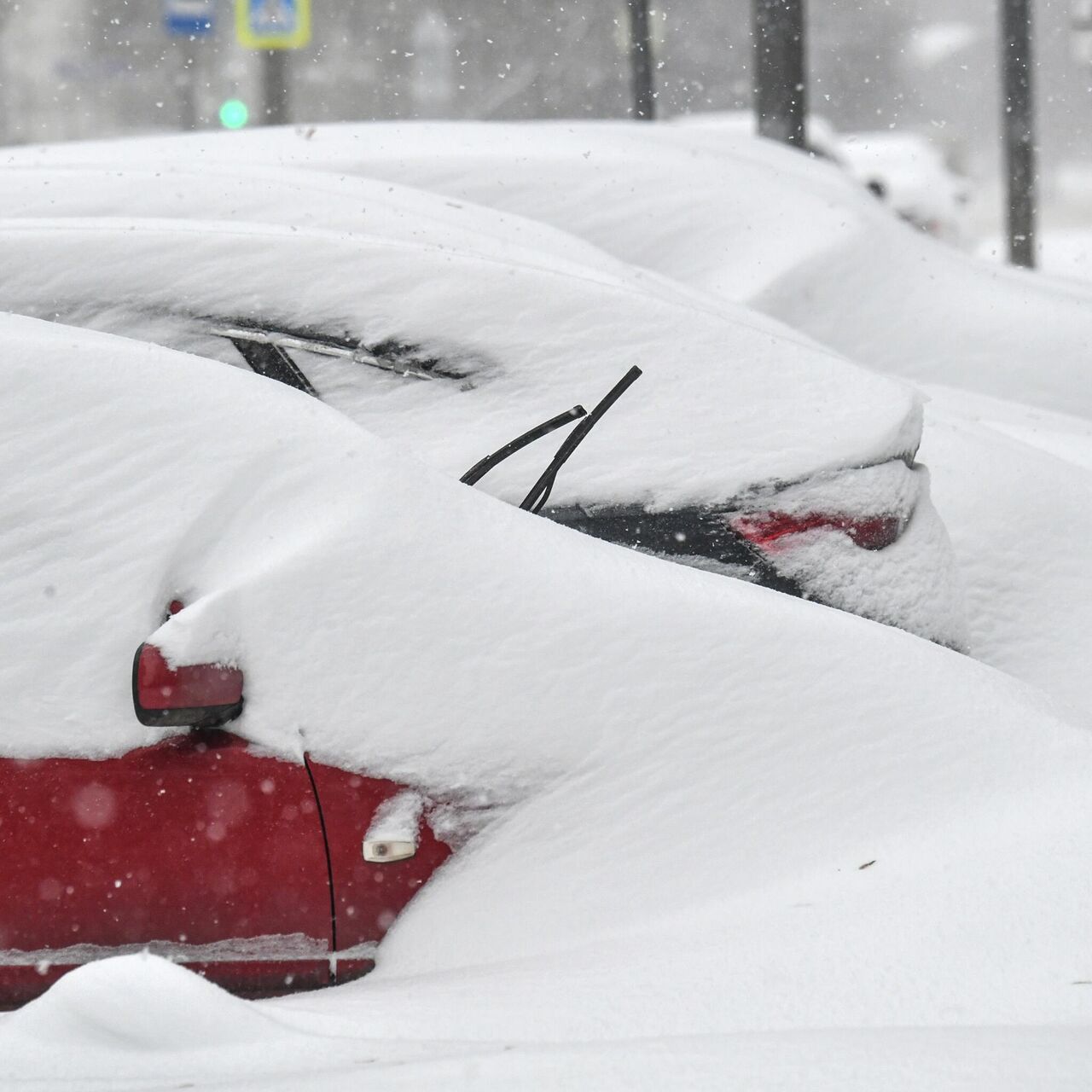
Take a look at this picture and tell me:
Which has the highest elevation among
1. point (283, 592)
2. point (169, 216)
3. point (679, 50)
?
point (169, 216)

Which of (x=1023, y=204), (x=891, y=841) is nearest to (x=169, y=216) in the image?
(x=891, y=841)

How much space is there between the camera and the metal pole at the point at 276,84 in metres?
12.5

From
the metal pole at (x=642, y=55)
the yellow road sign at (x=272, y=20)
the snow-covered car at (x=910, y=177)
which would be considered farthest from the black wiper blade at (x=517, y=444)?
the snow-covered car at (x=910, y=177)

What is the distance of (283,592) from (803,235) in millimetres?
3868

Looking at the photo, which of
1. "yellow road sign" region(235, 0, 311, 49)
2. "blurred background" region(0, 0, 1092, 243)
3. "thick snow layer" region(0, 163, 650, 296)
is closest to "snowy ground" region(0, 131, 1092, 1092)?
"thick snow layer" region(0, 163, 650, 296)

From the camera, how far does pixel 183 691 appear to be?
1887 millimetres

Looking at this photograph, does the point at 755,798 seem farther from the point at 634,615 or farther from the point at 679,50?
the point at 679,50

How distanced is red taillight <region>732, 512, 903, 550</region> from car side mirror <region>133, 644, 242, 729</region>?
111cm

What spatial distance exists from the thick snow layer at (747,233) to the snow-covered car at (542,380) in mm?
2188

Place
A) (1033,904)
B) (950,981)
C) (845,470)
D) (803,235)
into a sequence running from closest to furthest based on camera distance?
(950,981) → (1033,904) → (845,470) → (803,235)

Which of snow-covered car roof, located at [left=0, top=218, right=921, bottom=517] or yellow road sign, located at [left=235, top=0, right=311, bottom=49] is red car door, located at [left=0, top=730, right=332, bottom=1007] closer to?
snow-covered car roof, located at [left=0, top=218, right=921, bottom=517]

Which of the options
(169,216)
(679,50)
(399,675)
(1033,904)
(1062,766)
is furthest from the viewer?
(679,50)

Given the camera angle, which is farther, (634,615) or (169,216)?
(169,216)

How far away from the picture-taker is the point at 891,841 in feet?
6.65
